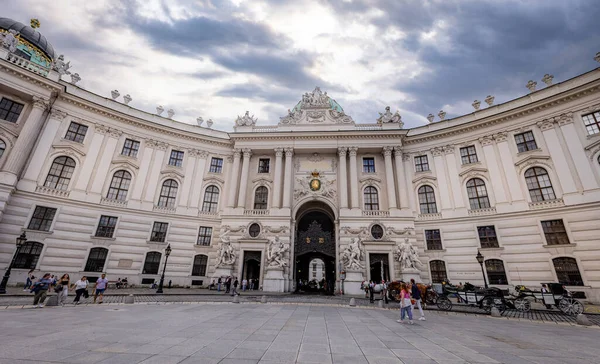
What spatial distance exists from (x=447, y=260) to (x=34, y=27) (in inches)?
2123

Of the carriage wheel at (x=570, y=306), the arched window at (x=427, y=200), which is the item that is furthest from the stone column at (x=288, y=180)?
the carriage wheel at (x=570, y=306)

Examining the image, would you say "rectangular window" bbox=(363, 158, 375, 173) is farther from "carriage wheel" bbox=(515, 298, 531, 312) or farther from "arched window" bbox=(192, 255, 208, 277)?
"arched window" bbox=(192, 255, 208, 277)

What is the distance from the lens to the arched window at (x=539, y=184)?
843 inches

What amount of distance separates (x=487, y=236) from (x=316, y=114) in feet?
71.7

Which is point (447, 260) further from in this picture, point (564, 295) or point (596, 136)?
point (596, 136)

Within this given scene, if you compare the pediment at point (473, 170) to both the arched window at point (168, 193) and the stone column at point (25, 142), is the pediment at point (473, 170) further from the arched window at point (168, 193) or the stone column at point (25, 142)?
the stone column at point (25, 142)

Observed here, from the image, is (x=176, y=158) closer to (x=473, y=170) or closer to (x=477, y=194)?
(x=473, y=170)

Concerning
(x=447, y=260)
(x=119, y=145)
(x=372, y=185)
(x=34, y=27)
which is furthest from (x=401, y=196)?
(x=34, y=27)

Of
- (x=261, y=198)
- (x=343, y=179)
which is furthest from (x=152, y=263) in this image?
(x=343, y=179)

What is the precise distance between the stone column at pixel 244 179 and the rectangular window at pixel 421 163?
19593 mm

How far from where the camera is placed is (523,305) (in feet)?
47.1

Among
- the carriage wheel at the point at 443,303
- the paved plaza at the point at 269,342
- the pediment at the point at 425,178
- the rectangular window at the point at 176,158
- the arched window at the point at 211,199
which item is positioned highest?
the rectangular window at the point at 176,158

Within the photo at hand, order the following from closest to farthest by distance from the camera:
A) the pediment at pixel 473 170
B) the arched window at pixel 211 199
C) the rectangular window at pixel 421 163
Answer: the pediment at pixel 473 170, the rectangular window at pixel 421 163, the arched window at pixel 211 199

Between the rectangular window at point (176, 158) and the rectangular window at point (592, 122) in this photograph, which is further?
the rectangular window at point (176, 158)
